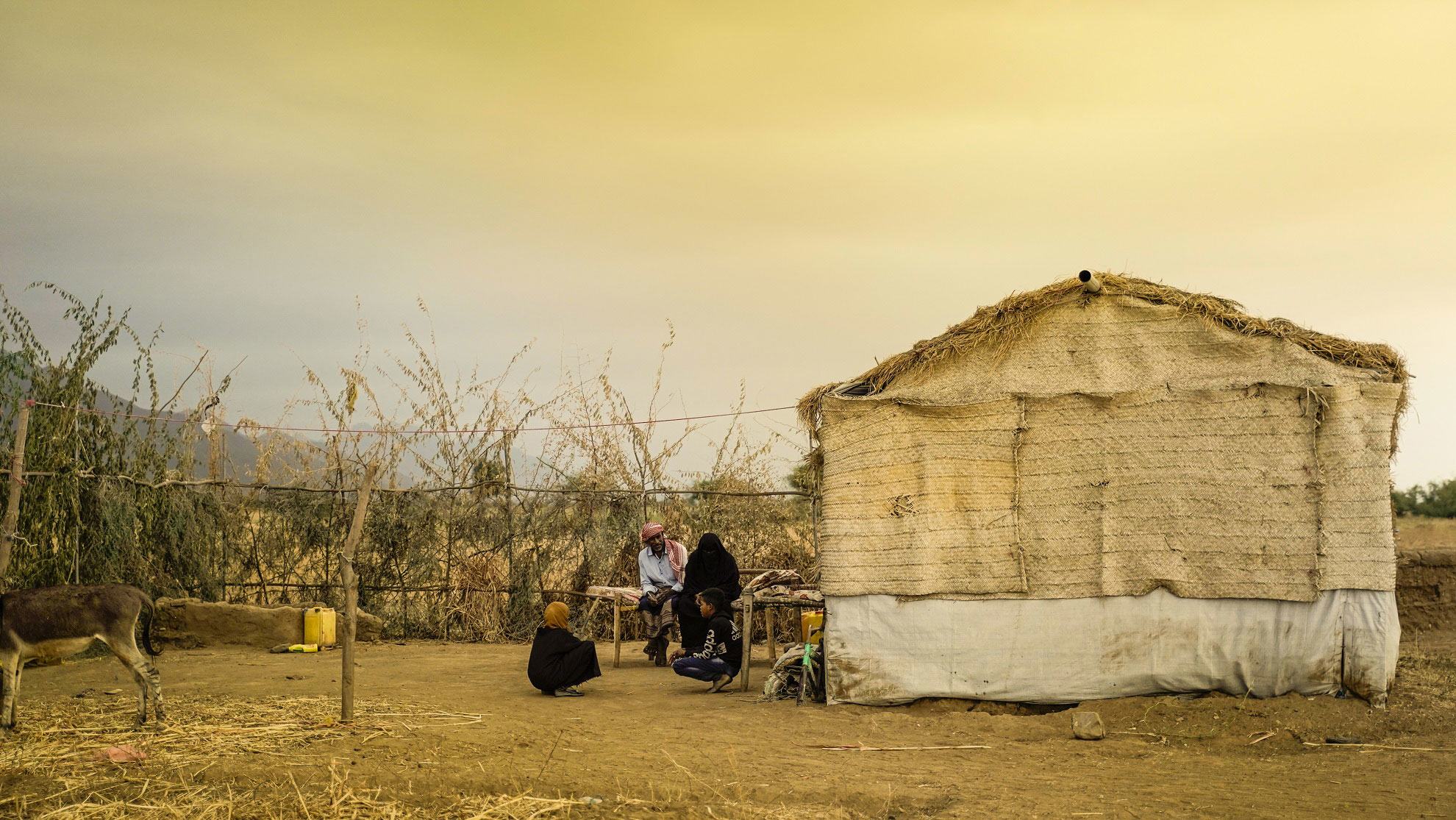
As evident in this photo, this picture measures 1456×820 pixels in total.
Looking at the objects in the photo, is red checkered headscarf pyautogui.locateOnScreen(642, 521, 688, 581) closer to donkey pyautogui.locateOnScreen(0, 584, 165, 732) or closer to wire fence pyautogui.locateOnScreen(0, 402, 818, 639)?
wire fence pyautogui.locateOnScreen(0, 402, 818, 639)

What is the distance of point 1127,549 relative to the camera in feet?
25.6

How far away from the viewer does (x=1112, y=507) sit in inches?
310

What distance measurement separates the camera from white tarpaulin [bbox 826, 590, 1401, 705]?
737 centimetres

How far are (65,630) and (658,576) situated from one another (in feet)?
17.5

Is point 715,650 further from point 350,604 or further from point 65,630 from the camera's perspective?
point 65,630

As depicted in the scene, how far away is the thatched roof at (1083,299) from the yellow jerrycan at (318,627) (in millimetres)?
6420

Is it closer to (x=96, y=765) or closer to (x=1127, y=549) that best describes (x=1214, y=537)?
(x=1127, y=549)

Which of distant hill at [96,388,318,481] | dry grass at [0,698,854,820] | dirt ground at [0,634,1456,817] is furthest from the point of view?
distant hill at [96,388,318,481]

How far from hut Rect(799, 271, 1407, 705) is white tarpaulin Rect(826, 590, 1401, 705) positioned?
0.5 inches

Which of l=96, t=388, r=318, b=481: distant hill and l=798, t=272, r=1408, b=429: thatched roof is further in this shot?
l=96, t=388, r=318, b=481: distant hill

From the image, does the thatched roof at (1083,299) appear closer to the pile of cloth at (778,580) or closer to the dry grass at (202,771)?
the pile of cloth at (778,580)

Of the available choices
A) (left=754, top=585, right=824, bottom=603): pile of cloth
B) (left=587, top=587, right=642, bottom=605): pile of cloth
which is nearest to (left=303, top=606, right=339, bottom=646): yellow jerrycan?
(left=587, top=587, right=642, bottom=605): pile of cloth

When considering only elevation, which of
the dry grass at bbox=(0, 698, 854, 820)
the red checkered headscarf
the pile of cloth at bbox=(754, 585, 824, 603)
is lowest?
the dry grass at bbox=(0, 698, 854, 820)

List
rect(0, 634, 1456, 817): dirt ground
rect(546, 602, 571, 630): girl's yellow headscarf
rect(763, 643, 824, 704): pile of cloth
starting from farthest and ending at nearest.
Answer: rect(546, 602, 571, 630): girl's yellow headscarf < rect(763, 643, 824, 704): pile of cloth < rect(0, 634, 1456, 817): dirt ground
